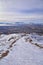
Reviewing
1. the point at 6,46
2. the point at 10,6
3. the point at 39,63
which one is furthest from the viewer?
the point at 10,6

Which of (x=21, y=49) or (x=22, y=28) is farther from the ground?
(x=22, y=28)

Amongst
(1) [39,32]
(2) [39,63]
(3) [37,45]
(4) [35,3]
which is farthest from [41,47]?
(4) [35,3]

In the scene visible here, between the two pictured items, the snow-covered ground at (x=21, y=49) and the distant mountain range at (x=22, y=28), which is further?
the distant mountain range at (x=22, y=28)

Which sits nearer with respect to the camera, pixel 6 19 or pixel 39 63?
pixel 39 63

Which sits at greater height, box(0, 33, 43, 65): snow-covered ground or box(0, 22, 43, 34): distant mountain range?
box(0, 22, 43, 34): distant mountain range

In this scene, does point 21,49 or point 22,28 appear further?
point 22,28

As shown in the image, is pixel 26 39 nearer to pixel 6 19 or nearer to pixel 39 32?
pixel 39 32

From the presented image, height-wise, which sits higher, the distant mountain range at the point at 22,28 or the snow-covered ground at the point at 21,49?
the distant mountain range at the point at 22,28

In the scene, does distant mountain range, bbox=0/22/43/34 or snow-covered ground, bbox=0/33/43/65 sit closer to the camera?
snow-covered ground, bbox=0/33/43/65
